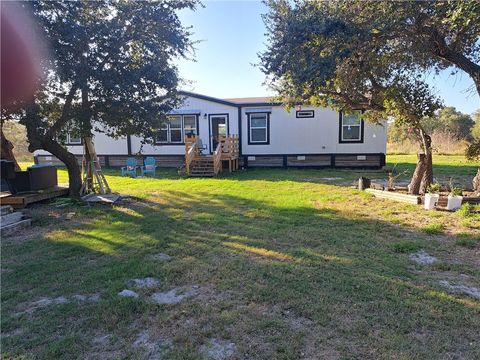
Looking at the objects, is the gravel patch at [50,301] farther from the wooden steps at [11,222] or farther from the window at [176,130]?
the window at [176,130]

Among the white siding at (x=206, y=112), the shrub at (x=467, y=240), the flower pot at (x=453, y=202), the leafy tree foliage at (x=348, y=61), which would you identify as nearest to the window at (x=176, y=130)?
the white siding at (x=206, y=112)

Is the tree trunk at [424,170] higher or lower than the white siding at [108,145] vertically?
lower

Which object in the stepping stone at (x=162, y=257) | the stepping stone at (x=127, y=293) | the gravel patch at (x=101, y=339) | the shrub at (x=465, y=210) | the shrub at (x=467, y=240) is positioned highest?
the shrub at (x=465, y=210)

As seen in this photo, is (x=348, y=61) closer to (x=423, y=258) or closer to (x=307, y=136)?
(x=423, y=258)

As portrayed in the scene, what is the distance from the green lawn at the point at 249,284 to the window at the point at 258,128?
9.18 m

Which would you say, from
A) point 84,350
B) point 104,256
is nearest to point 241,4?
point 104,256

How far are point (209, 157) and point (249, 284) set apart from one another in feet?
35.1

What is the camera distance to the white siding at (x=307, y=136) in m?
14.4

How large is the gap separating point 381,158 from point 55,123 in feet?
41.5

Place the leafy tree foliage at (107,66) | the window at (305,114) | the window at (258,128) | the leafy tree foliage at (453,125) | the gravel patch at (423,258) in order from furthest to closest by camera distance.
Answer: the leafy tree foliage at (453,125), the window at (258,128), the window at (305,114), the leafy tree foliage at (107,66), the gravel patch at (423,258)

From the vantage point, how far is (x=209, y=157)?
44.9 ft

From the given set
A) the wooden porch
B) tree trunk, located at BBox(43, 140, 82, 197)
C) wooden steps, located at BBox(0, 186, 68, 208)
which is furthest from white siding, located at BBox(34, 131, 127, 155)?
wooden steps, located at BBox(0, 186, 68, 208)

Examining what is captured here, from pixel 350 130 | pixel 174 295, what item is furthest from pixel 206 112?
pixel 174 295

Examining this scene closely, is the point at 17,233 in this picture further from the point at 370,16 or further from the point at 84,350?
the point at 370,16
